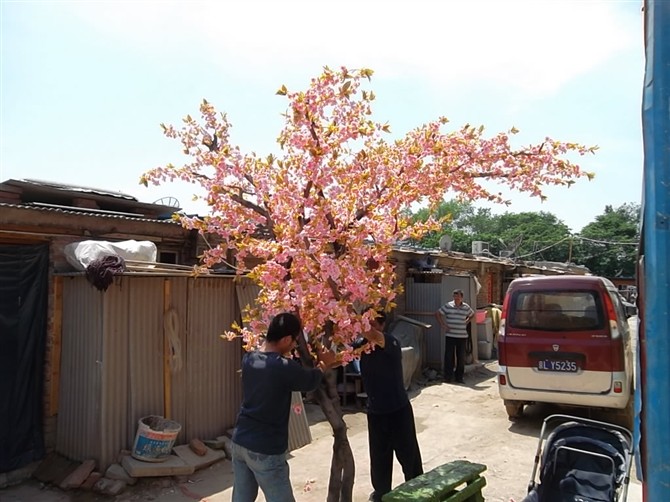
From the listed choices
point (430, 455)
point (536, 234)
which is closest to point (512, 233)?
point (536, 234)

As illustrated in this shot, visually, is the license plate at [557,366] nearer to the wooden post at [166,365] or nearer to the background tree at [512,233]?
the wooden post at [166,365]

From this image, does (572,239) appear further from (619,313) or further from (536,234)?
(619,313)

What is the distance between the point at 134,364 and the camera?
574cm

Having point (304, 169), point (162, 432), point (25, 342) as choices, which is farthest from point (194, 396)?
point (304, 169)

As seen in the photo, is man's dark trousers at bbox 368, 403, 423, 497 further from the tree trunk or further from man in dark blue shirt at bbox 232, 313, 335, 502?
man in dark blue shirt at bbox 232, 313, 335, 502

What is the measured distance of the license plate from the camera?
6523 mm

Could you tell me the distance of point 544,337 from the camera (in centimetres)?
677

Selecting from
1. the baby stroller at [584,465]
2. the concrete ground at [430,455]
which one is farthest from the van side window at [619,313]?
the baby stroller at [584,465]

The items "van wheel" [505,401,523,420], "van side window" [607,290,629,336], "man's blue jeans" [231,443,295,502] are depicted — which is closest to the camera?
"man's blue jeans" [231,443,295,502]

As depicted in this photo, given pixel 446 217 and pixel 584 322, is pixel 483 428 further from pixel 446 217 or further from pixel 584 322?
pixel 446 217

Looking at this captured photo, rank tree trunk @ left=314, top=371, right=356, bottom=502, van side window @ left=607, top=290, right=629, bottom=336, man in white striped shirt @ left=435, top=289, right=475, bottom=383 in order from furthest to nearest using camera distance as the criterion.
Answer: man in white striped shirt @ left=435, top=289, right=475, bottom=383
van side window @ left=607, top=290, right=629, bottom=336
tree trunk @ left=314, top=371, right=356, bottom=502

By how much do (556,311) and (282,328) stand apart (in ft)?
16.1

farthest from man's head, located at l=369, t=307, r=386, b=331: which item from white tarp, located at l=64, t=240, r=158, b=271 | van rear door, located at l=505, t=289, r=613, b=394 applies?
van rear door, located at l=505, t=289, r=613, b=394

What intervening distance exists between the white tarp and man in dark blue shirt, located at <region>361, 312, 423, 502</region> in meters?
3.13
